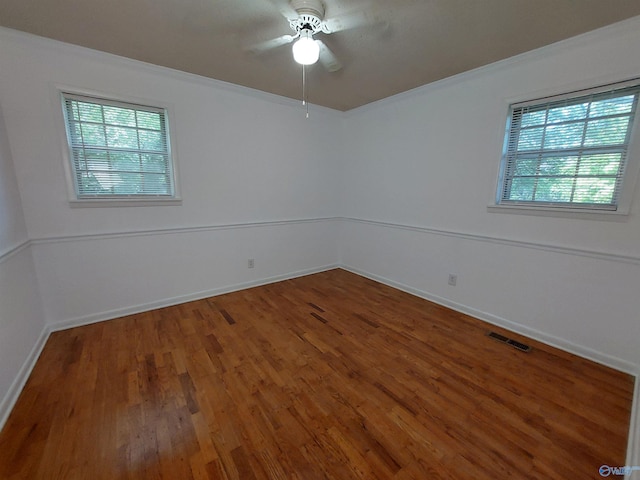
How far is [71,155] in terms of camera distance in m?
2.41

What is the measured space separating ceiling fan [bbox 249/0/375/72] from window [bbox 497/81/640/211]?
1720 millimetres

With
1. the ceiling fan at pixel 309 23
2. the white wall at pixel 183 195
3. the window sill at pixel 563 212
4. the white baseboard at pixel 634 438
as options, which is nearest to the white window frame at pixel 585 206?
the window sill at pixel 563 212

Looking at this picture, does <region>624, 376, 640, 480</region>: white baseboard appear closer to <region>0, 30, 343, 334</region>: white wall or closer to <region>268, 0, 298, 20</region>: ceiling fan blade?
<region>268, 0, 298, 20</region>: ceiling fan blade

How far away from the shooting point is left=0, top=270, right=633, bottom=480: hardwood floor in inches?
52.6

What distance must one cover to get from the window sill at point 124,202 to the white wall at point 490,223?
2.63 m

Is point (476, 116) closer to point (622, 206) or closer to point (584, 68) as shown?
point (584, 68)

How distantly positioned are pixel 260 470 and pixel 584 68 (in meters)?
3.48

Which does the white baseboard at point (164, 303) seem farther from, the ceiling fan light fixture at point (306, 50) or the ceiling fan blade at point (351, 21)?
the ceiling fan blade at point (351, 21)

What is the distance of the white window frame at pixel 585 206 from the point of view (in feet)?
6.30

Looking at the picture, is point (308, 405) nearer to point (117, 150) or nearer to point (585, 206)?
point (585, 206)

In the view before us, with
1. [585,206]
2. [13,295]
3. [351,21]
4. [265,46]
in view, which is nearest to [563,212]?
[585,206]

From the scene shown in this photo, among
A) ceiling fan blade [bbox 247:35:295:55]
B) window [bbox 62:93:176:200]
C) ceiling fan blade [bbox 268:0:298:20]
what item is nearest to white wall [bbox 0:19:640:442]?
window [bbox 62:93:176:200]

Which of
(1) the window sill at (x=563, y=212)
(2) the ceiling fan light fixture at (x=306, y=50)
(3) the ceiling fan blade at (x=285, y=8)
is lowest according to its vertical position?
(1) the window sill at (x=563, y=212)

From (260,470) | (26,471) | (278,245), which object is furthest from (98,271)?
(260,470)
